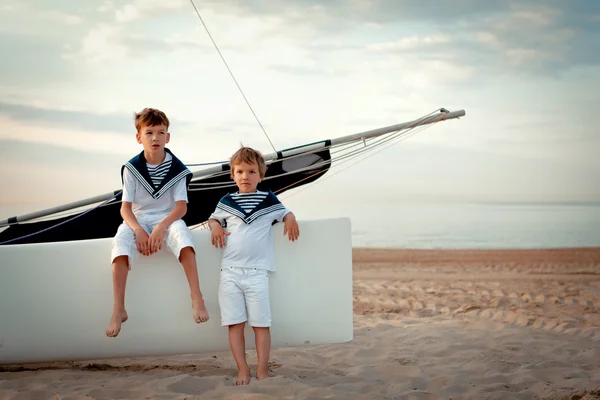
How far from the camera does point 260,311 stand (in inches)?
130

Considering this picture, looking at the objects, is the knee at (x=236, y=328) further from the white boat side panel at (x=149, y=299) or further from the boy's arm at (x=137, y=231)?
the boy's arm at (x=137, y=231)

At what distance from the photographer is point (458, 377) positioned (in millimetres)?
3588

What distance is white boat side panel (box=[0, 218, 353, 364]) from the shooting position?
354 centimetres

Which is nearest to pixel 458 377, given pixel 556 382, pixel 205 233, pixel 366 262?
pixel 556 382

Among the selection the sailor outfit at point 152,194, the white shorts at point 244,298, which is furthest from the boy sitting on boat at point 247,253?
the sailor outfit at point 152,194

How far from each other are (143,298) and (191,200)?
1.36 metres

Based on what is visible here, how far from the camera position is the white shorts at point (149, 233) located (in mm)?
3340

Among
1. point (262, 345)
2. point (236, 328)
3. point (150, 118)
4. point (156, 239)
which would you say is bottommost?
point (262, 345)

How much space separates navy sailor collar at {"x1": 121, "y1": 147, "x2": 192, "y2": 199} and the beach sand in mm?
1010

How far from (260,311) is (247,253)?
313mm

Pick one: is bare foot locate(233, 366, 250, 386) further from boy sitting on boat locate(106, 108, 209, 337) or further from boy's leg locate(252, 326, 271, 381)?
boy sitting on boat locate(106, 108, 209, 337)

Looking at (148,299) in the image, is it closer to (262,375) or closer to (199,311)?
(199,311)

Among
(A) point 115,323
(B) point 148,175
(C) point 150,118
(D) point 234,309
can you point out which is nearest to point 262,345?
(D) point 234,309

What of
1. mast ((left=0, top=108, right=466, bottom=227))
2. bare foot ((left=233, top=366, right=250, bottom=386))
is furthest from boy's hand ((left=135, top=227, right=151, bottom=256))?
mast ((left=0, top=108, right=466, bottom=227))
